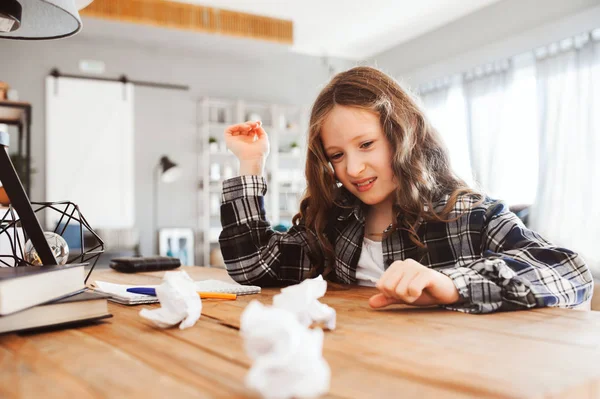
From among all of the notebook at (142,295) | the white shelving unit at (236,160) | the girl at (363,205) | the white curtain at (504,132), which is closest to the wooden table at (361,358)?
the notebook at (142,295)

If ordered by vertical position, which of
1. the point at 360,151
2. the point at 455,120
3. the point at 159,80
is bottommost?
the point at 360,151

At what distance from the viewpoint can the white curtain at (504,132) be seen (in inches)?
158

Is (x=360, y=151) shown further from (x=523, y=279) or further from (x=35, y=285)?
(x=35, y=285)

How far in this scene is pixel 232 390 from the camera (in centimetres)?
37

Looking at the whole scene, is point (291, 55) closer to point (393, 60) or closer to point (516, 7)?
point (393, 60)

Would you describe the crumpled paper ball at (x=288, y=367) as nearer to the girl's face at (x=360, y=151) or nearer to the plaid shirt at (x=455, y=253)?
the plaid shirt at (x=455, y=253)

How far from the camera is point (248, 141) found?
1307 millimetres

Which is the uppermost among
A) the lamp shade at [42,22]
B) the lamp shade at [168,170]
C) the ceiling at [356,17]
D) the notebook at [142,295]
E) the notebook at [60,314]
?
the ceiling at [356,17]

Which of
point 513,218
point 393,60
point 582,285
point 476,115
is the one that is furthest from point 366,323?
point 393,60

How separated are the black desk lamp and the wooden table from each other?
3964 mm

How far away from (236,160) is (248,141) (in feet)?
12.8

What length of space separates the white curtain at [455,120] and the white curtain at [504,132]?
4.6 inches

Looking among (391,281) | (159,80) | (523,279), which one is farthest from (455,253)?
(159,80)

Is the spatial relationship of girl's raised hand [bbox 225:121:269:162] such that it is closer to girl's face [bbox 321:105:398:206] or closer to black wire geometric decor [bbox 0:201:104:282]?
girl's face [bbox 321:105:398:206]
